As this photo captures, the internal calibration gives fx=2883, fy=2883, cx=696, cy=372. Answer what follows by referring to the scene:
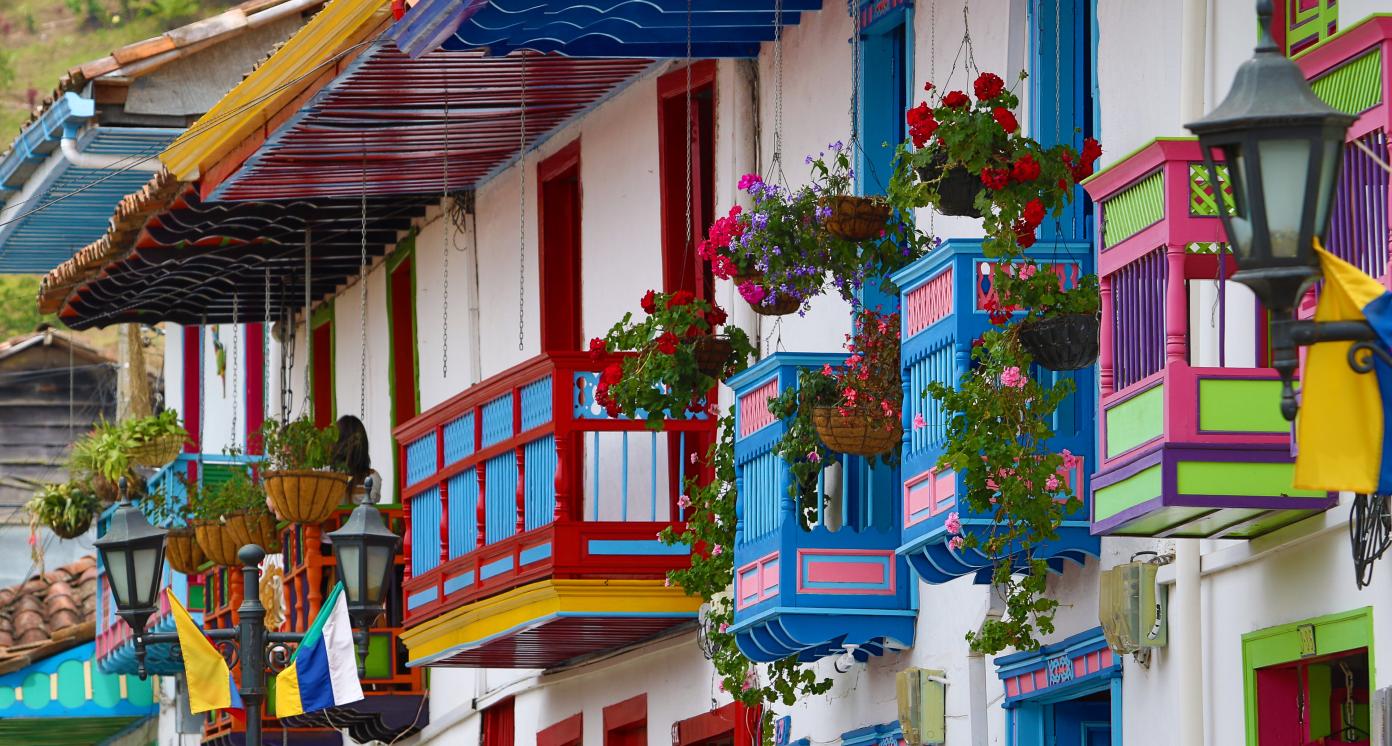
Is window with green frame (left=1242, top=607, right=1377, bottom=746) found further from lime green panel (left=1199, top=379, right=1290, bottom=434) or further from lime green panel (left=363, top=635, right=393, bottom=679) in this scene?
lime green panel (left=363, top=635, right=393, bottom=679)

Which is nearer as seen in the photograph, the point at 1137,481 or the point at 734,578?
the point at 1137,481

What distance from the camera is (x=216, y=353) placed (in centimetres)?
2872

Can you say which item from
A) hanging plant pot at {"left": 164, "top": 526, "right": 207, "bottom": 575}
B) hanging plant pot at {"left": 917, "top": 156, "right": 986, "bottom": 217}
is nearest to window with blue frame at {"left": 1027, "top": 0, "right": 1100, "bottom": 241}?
hanging plant pot at {"left": 917, "top": 156, "right": 986, "bottom": 217}

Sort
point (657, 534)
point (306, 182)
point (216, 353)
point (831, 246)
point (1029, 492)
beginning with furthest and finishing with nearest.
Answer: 1. point (216, 353)
2. point (306, 182)
3. point (657, 534)
4. point (831, 246)
5. point (1029, 492)

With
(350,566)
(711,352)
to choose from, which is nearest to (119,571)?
(350,566)

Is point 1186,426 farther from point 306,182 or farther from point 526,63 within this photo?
point 306,182

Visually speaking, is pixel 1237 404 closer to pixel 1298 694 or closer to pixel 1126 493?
pixel 1126 493

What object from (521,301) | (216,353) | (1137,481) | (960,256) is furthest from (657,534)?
(216,353)

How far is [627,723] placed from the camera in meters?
16.7

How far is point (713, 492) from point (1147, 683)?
393 centimetres

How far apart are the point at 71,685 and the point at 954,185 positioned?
19.0 m

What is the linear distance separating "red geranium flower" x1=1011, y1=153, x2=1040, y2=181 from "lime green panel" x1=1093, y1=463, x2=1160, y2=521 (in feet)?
5.14

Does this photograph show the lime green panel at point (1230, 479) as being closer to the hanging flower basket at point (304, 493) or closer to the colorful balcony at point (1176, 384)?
the colorful balcony at point (1176, 384)

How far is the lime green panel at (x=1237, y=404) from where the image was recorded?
8773 millimetres
